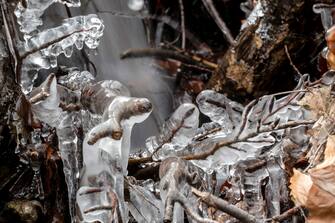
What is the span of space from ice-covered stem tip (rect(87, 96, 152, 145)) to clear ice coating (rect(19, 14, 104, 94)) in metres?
0.37

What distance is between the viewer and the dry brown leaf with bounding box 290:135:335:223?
1.32 meters

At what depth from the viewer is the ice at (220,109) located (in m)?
1.64

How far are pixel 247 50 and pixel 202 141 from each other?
71 cm

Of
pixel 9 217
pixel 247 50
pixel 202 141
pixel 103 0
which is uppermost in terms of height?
pixel 103 0

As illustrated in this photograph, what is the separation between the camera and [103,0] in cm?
245

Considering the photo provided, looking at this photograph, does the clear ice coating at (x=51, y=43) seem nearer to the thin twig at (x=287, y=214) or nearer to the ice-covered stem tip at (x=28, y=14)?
the ice-covered stem tip at (x=28, y=14)

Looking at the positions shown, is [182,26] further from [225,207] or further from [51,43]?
[225,207]

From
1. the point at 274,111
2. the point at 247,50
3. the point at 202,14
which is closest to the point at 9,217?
the point at 274,111

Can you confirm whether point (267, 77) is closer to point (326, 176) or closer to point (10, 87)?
point (326, 176)

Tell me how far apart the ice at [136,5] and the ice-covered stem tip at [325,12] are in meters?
1.04

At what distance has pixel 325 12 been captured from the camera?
2014 millimetres

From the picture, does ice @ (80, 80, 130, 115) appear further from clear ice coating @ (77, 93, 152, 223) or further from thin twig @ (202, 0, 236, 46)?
thin twig @ (202, 0, 236, 46)

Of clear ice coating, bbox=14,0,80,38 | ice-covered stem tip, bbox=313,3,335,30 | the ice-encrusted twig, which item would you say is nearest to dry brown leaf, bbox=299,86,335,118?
ice-covered stem tip, bbox=313,3,335,30

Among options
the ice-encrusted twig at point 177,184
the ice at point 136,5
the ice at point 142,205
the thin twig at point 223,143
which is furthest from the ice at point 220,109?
the ice at point 136,5
